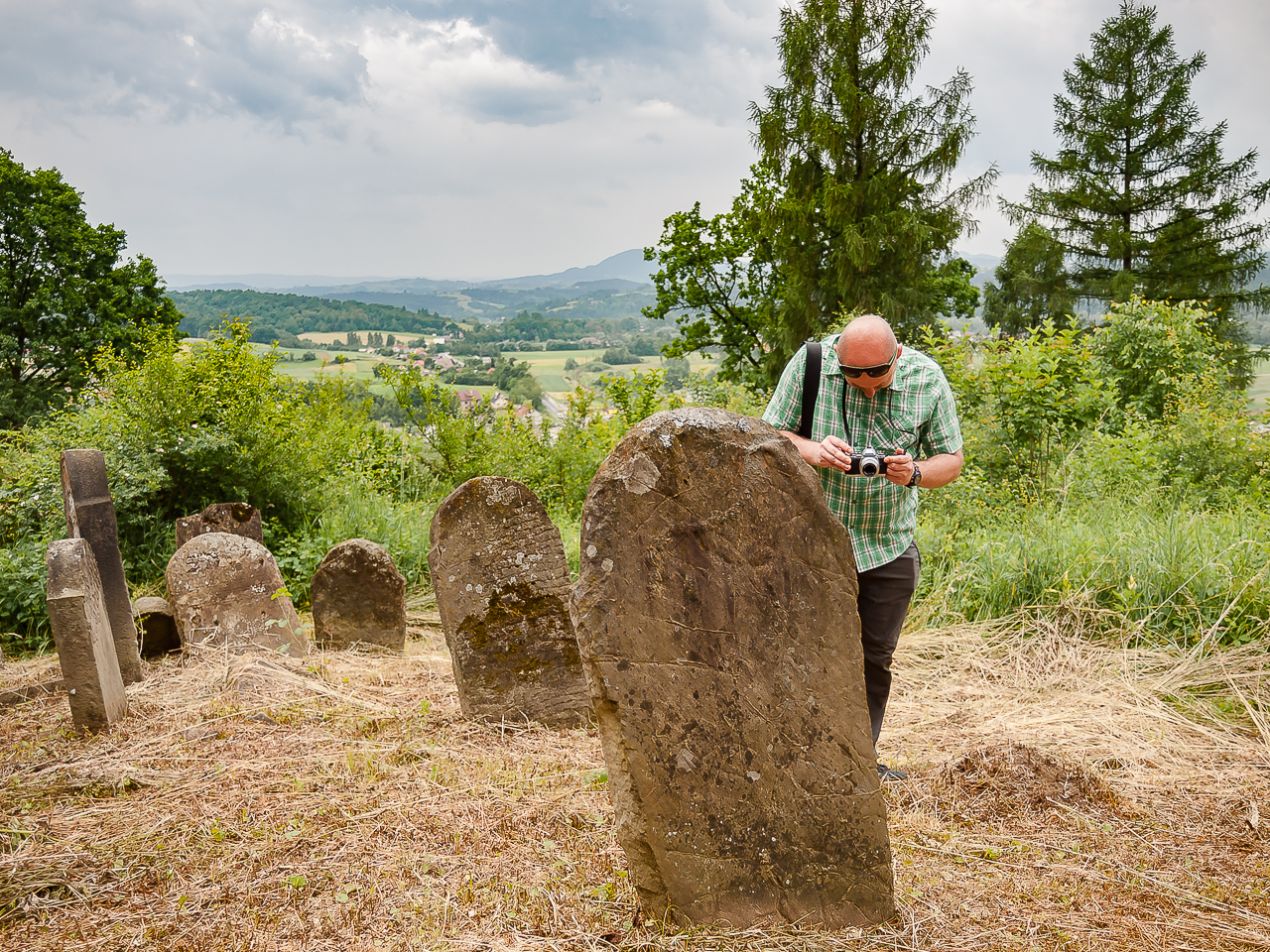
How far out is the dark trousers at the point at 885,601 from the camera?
3100 mm

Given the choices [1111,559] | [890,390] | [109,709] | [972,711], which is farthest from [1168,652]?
[109,709]

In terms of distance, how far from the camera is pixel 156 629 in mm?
5562

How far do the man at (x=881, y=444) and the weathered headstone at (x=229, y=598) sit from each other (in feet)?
13.0

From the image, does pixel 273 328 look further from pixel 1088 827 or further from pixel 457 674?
pixel 1088 827

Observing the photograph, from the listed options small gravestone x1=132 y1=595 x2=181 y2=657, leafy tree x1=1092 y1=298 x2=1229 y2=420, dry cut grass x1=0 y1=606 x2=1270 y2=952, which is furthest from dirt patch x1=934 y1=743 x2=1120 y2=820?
leafy tree x1=1092 y1=298 x2=1229 y2=420

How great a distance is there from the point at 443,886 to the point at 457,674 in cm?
175

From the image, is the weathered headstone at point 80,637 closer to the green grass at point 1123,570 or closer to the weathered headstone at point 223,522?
the weathered headstone at point 223,522

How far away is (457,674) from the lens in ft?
14.3

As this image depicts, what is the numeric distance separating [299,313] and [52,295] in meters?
9.42

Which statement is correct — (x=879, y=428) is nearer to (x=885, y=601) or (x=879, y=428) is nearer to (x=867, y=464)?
(x=867, y=464)

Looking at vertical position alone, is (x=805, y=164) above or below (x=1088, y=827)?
above

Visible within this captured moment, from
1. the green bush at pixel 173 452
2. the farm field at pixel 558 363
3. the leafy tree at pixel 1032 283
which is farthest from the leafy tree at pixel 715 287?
the green bush at pixel 173 452

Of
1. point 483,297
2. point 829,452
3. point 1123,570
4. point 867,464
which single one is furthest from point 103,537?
point 483,297

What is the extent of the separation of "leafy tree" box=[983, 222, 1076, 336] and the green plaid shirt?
2157cm
